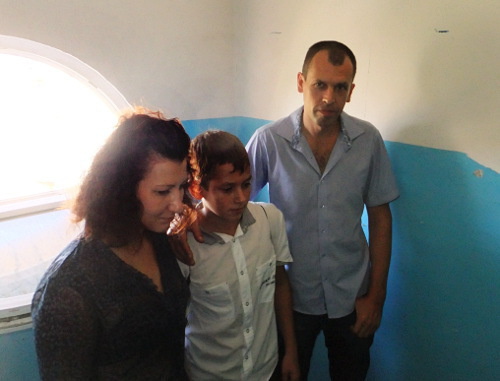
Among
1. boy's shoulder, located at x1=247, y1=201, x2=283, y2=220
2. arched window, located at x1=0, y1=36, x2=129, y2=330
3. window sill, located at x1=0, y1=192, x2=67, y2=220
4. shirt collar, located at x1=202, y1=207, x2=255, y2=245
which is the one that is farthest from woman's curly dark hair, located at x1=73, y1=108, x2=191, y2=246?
window sill, located at x1=0, y1=192, x2=67, y2=220

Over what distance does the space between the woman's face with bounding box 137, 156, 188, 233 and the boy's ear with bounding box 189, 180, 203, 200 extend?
16 centimetres

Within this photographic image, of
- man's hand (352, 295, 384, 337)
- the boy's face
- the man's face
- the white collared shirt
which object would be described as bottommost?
man's hand (352, 295, 384, 337)

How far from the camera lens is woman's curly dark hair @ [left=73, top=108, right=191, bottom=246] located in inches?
35.2

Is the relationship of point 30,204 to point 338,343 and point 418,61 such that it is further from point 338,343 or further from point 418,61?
point 418,61

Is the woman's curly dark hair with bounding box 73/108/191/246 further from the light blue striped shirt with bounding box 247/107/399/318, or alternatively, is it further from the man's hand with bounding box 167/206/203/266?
the light blue striped shirt with bounding box 247/107/399/318

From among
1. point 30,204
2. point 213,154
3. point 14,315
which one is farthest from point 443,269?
point 30,204

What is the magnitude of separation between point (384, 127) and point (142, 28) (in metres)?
1.19

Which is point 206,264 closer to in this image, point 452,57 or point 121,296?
point 121,296

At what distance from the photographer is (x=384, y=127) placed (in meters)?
1.53

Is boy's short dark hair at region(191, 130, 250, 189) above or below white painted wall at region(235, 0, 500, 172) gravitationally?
below

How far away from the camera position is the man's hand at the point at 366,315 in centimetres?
145

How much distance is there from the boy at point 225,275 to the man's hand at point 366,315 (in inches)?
16.2

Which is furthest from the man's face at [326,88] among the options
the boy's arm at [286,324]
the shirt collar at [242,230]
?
the boy's arm at [286,324]

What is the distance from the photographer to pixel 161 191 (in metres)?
0.94
